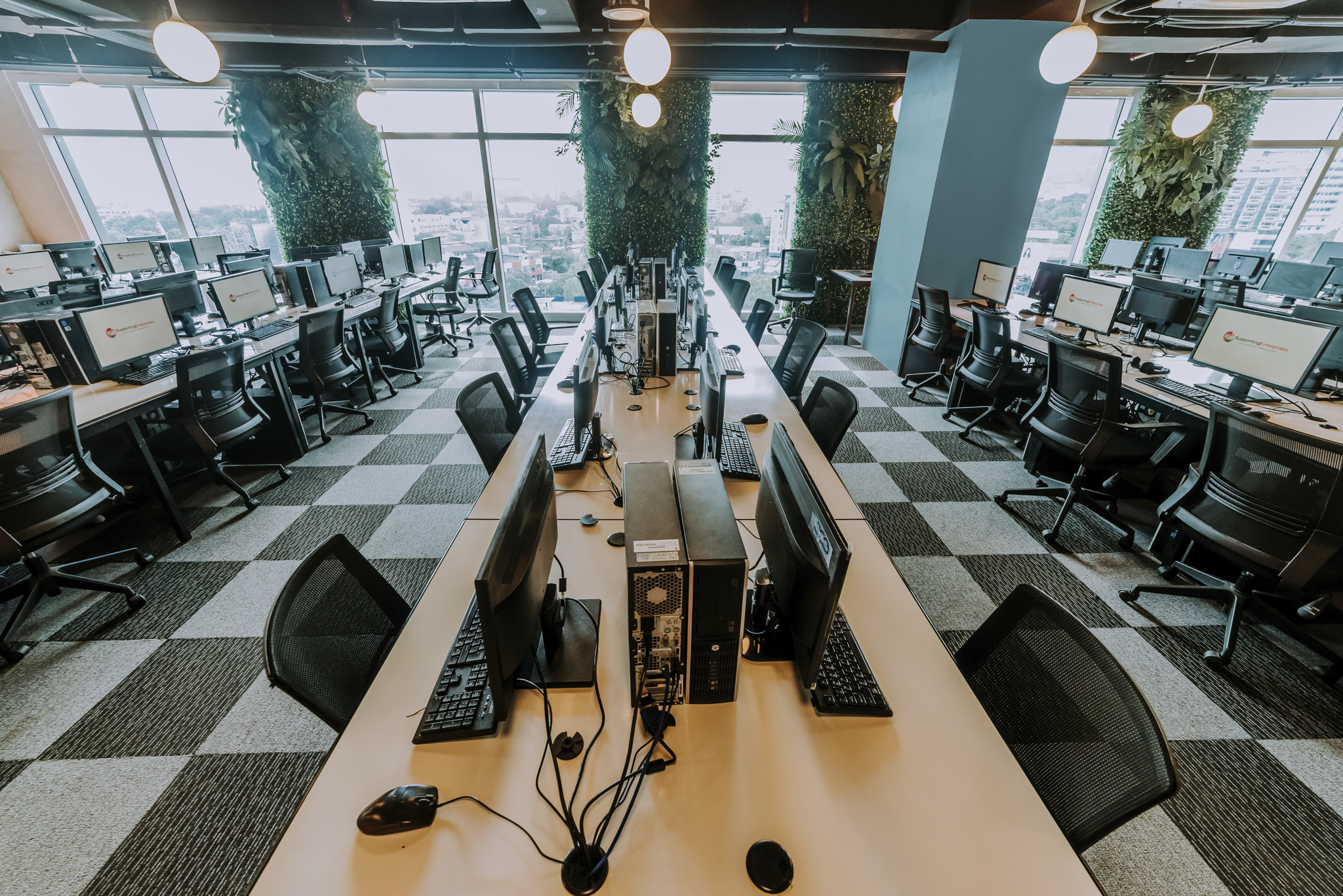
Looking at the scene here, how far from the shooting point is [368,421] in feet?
14.5

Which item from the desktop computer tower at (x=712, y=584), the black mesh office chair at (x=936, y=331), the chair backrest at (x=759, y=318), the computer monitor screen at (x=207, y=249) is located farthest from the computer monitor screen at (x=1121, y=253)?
the computer monitor screen at (x=207, y=249)

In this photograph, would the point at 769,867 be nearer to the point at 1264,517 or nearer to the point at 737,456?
the point at 737,456

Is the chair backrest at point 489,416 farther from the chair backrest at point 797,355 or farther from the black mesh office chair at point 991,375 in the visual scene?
the black mesh office chair at point 991,375

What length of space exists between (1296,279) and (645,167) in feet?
24.0

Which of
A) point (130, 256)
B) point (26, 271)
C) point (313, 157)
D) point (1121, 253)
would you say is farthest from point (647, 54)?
point (130, 256)

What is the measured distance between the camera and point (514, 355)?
11.2 ft

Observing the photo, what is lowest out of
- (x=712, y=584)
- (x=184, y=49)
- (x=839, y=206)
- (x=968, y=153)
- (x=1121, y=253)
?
(x=712, y=584)

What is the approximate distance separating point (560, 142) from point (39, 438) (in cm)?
647

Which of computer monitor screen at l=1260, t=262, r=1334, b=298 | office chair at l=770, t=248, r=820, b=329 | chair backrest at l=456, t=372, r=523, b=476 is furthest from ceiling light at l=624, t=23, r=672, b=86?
computer monitor screen at l=1260, t=262, r=1334, b=298

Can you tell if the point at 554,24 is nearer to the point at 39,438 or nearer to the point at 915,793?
the point at 39,438

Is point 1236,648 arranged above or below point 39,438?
below

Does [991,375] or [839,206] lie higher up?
[839,206]

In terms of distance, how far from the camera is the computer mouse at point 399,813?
0.90 m

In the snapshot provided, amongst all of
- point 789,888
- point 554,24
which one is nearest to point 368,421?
point 554,24
